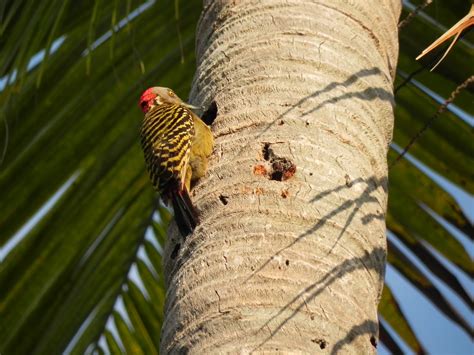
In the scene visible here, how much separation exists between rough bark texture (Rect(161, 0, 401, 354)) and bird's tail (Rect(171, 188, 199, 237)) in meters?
0.05

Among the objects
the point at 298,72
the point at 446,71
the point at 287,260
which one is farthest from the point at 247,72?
the point at 446,71

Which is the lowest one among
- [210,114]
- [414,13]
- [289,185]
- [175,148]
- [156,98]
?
[289,185]

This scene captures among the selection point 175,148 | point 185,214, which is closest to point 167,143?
point 175,148

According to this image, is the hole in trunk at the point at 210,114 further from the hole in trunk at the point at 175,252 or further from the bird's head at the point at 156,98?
the bird's head at the point at 156,98

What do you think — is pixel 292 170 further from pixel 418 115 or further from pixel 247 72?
pixel 418 115

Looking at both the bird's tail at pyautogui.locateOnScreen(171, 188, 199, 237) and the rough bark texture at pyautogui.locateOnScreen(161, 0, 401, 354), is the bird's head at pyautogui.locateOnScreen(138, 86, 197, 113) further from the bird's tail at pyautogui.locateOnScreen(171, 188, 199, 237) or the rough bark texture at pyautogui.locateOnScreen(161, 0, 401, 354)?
the bird's tail at pyautogui.locateOnScreen(171, 188, 199, 237)

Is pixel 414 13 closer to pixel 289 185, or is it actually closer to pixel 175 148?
pixel 289 185

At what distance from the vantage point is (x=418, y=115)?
12.6 ft

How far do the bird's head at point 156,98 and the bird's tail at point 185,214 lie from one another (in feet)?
3.64

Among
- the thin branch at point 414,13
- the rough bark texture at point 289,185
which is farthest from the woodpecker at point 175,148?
the thin branch at point 414,13

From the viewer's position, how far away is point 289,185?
238 cm

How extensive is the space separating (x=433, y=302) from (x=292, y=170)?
1.35 meters

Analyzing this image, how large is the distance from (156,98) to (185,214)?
1803 mm

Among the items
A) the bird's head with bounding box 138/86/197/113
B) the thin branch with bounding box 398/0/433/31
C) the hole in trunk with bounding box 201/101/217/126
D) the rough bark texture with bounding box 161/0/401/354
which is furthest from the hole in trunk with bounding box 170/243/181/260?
the bird's head with bounding box 138/86/197/113
